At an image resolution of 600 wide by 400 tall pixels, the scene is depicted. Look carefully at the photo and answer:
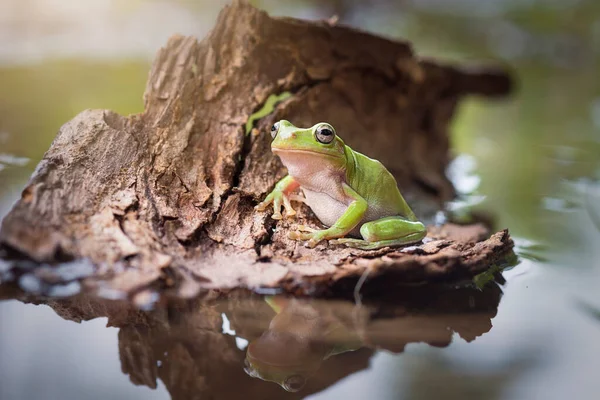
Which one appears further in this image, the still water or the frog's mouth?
the frog's mouth

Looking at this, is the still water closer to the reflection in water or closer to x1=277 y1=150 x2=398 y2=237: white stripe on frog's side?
the reflection in water

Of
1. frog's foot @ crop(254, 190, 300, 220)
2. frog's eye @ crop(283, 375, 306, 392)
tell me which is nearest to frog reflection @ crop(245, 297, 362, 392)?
frog's eye @ crop(283, 375, 306, 392)

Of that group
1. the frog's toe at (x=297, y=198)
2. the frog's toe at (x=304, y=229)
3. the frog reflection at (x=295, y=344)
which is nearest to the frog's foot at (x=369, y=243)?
the frog's toe at (x=304, y=229)

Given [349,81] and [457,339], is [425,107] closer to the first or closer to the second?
[349,81]

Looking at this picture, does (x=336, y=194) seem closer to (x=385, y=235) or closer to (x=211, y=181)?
(x=385, y=235)

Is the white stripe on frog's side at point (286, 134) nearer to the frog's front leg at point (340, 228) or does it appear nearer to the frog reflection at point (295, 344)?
the frog's front leg at point (340, 228)
